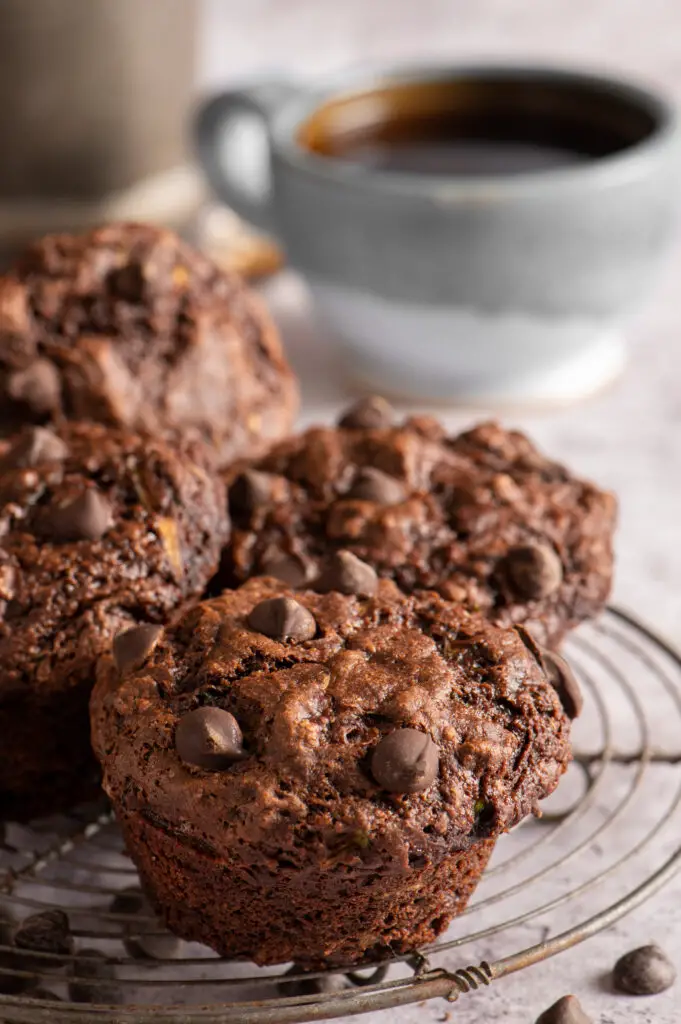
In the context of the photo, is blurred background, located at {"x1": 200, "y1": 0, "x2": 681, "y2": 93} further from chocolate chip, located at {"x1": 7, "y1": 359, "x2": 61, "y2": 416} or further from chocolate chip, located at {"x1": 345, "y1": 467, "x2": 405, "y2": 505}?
chocolate chip, located at {"x1": 345, "y1": 467, "x2": 405, "y2": 505}

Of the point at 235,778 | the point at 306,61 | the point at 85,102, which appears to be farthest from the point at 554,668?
the point at 306,61

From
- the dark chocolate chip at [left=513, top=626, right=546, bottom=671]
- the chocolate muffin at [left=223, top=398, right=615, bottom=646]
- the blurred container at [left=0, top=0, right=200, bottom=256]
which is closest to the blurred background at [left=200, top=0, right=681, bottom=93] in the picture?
the blurred container at [left=0, top=0, right=200, bottom=256]

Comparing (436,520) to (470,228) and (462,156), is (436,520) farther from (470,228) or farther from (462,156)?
(462,156)

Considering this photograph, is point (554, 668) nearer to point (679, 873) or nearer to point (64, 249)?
point (679, 873)

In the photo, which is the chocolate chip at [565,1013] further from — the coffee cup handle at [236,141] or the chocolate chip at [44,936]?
the coffee cup handle at [236,141]

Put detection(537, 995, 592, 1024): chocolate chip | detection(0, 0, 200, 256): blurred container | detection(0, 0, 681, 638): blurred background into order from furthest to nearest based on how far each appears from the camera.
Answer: detection(0, 0, 200, 256): blurred container
detection(0, 0, 681, 638): blurred background
detection(537, 995, 592, 1024): chocolate chip
